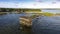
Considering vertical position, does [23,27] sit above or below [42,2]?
below

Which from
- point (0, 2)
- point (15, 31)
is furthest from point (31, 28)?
point (0, 2)

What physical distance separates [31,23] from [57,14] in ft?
0.88

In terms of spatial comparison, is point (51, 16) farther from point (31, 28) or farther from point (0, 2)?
point (0, 2)

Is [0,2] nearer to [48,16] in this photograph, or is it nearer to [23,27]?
[23,27]

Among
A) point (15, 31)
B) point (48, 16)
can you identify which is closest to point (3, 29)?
point (15, 31)

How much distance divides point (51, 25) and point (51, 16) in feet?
0.29

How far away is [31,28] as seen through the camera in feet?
4.13

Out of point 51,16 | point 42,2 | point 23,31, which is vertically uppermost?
point 42,2

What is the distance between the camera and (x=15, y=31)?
127 centimetres

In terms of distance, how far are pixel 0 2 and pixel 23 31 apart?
36 centimetres

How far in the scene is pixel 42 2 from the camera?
126 centimetres

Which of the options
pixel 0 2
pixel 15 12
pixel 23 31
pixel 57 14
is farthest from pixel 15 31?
pixel 57 14

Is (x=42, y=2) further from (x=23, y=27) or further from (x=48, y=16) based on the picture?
(x=23, y=27)

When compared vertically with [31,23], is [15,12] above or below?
above
